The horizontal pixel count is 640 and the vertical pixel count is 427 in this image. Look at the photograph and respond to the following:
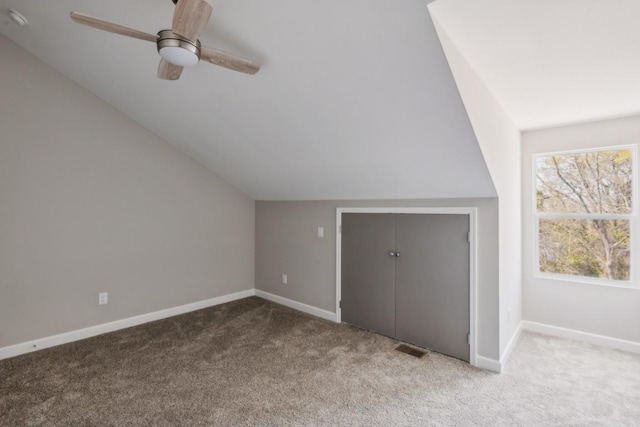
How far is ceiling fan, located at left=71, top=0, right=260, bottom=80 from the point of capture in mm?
1403

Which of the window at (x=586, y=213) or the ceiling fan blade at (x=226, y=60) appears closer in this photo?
the ceiling fan blade at (x=226, y=60)

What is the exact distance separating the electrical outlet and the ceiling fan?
252 cm

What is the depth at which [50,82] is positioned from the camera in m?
2.92

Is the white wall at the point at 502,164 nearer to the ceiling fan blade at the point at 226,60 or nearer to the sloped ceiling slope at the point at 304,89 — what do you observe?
the sloped ceiling slope at the point at 304,89

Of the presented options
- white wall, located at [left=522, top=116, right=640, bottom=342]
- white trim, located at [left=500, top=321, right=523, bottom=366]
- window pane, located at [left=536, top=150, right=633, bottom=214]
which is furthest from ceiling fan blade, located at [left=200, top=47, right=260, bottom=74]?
window pane, located at [left=536, top=150, right=633, bottom=214]

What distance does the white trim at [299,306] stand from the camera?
3.69 meters

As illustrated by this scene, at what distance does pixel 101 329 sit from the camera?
3.18 metres

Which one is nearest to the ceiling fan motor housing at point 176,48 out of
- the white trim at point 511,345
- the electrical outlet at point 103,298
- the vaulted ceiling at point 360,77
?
the vaulted ceiling at point 360,77

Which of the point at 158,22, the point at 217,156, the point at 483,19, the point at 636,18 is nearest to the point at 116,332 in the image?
the point at 217,156

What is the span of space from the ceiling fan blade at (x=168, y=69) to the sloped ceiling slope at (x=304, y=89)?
300 millimetres

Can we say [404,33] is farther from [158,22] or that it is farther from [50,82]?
[50,82]

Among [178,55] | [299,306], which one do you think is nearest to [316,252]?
[299,306]

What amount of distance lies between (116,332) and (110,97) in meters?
2.38

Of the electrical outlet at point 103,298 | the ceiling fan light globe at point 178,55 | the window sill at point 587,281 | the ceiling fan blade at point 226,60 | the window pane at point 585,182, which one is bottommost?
the electrical outlet at point 103,298
